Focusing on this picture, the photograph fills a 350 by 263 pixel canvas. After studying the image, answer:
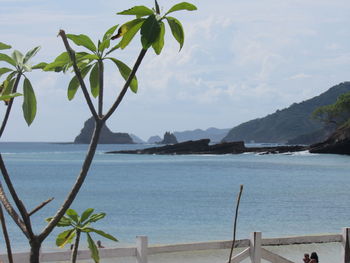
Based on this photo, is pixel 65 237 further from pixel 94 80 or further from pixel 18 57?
pixel 18 57

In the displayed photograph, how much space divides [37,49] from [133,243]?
38993mm

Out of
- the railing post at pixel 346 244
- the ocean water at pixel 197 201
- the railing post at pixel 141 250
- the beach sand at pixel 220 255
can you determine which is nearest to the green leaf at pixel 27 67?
the railing post at pixel 141 250

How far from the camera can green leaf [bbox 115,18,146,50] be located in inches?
137

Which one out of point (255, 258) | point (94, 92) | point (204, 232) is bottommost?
point (204, 232)

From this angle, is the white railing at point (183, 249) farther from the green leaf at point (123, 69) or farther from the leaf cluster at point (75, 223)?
the green leaf at point (123, 69)

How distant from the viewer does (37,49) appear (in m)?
3.73

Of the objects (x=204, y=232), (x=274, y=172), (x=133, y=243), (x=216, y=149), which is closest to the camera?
(x=133, y=243)

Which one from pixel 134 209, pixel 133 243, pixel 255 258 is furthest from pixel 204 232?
pixel 255 258

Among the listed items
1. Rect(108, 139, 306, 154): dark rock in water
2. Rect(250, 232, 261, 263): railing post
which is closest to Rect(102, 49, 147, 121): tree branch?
Rect(250, 232, 261, 263): railing post

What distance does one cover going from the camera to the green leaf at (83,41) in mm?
3672

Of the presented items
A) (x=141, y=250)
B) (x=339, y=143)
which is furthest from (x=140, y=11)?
(x=339, y=143)

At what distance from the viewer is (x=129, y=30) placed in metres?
3.50

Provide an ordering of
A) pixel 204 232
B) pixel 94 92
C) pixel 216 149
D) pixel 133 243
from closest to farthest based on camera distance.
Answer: pixel 94 92
pixel 133 243
pixel 204 232
pixel 216 149

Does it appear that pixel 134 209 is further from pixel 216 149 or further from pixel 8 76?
pixel 216 149
